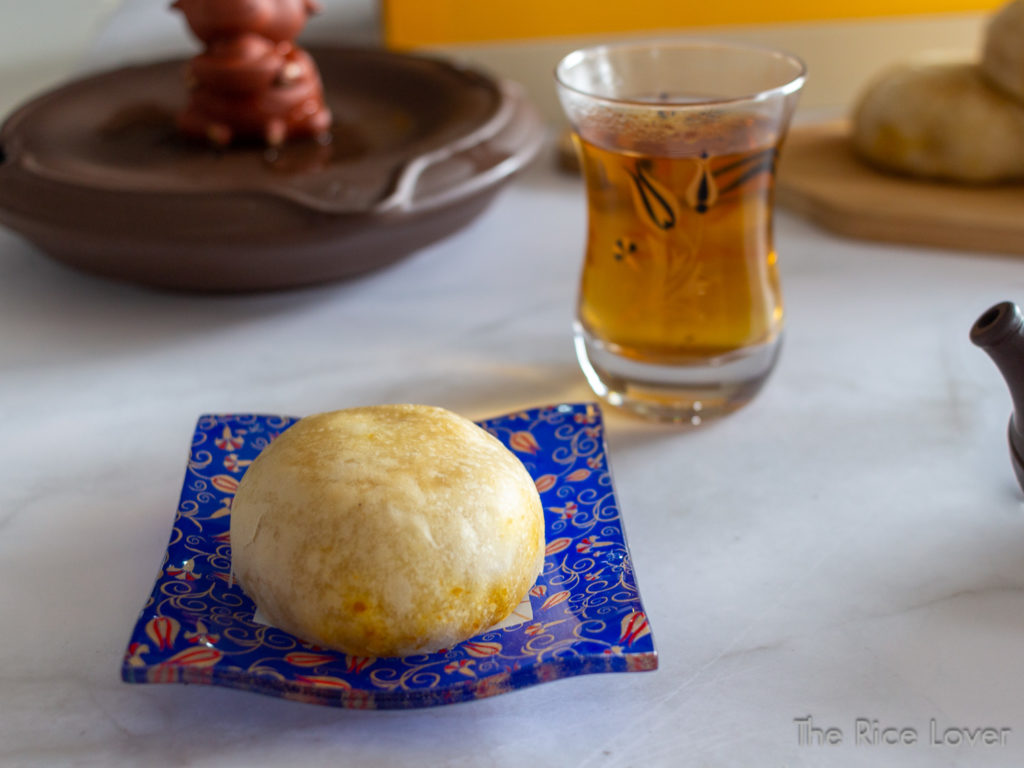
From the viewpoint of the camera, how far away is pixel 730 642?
0.59m

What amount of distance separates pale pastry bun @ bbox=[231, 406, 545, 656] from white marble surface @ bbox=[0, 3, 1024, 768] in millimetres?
53

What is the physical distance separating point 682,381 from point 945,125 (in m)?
0.57

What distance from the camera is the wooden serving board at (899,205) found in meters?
1.08

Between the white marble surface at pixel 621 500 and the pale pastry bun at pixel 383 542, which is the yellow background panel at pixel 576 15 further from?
the pale pastry bun at pixel 383 542

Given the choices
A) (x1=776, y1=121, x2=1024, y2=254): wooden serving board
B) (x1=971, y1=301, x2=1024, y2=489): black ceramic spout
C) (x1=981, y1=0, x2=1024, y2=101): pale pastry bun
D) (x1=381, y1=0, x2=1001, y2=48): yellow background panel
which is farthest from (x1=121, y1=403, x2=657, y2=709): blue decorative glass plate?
(x1=381, y1=0, x2=1001, y2=48): yellow background panel

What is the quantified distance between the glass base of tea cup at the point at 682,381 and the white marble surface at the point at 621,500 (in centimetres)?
2

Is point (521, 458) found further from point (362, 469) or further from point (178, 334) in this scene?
point (178, 334)

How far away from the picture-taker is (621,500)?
73 centimetres

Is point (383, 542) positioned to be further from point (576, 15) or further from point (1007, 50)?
point (576, 15)

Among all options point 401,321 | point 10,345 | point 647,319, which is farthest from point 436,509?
point 10,345

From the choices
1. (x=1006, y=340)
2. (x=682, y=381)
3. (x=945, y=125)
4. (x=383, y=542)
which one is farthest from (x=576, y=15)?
(x=383, y=542)

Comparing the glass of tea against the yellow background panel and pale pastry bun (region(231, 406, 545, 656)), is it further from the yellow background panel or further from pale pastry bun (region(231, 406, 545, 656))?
the yellow background panel

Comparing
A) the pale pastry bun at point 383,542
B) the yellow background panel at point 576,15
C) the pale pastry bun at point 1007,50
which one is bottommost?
the pale pastry bun at point 383,542

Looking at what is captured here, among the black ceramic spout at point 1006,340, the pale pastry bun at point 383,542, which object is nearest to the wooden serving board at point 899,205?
the black ceramic spout at point 1006,340
